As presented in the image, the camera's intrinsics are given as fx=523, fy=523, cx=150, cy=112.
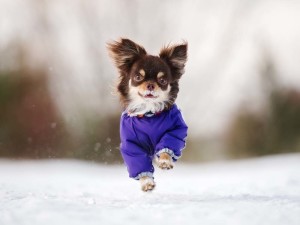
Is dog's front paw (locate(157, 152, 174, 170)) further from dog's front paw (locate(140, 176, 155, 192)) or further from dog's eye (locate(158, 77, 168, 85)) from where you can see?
dog's eye (locate(158, 77, 168, 85))

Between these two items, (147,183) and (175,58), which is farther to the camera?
(175,58)

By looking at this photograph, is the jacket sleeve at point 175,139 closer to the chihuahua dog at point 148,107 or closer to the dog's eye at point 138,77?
the chihuahua dog at point 148,107

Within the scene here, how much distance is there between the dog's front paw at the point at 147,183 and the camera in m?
4.92

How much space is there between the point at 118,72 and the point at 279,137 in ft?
35.4

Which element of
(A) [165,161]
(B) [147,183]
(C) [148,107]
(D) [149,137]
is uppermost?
(C) [148,107]

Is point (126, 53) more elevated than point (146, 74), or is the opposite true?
point (126, 53)

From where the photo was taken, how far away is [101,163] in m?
10.2

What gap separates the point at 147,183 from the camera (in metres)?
4.96

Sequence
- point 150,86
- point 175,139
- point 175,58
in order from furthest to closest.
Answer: point 175,58 → point 175,139 → point 150,86

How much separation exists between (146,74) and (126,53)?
47cm

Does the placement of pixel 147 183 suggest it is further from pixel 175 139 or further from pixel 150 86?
pixel 150 86

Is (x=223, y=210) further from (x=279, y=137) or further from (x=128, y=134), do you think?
(x=279, y=137)

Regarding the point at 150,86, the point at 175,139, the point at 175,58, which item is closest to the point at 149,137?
the point at 175,139

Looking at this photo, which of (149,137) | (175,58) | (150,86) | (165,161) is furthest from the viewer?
(175,58)
